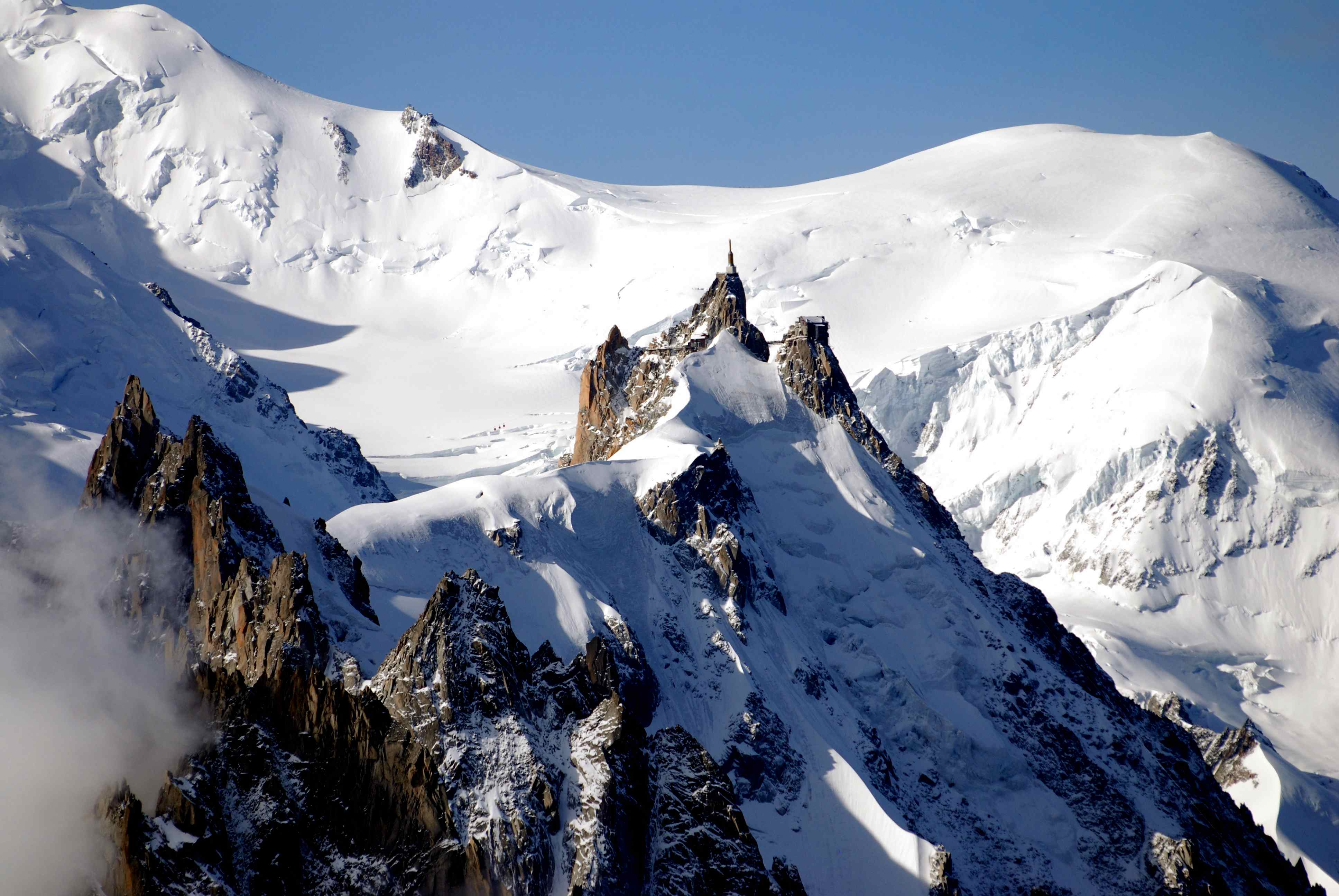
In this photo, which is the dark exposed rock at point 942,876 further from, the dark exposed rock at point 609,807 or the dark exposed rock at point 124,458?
the dark exposed rock at point 124,458

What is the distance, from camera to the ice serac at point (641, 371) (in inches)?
6924

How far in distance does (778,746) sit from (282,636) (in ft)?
179

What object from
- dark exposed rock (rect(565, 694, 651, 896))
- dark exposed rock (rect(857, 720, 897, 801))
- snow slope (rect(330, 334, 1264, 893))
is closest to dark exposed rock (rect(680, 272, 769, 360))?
snow slope (rect(330, 334, 1264, 893))

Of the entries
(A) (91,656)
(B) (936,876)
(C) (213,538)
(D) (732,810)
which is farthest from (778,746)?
(A) (91,656)

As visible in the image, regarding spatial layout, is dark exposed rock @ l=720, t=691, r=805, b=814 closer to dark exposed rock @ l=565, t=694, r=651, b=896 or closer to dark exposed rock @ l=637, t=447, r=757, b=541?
dark exposed rock @ l=637, t=447, r=757, b=541

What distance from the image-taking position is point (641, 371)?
18162 cm

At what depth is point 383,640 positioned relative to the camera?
4077 inches

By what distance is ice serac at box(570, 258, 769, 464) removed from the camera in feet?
577

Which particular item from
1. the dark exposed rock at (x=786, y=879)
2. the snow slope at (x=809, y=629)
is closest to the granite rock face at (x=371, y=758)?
the dark exposed rock at (x=786, y=879)

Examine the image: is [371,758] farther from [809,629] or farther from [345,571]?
[809,629]

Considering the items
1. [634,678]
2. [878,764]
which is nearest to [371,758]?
[634,678]

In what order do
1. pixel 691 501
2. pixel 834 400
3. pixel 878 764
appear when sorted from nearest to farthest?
pixel 878 764 → pixel 691 501 → pixel 834 400

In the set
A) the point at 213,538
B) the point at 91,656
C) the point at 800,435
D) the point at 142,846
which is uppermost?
the point at 800,435

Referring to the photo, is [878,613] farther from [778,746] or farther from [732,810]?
[732,810]
